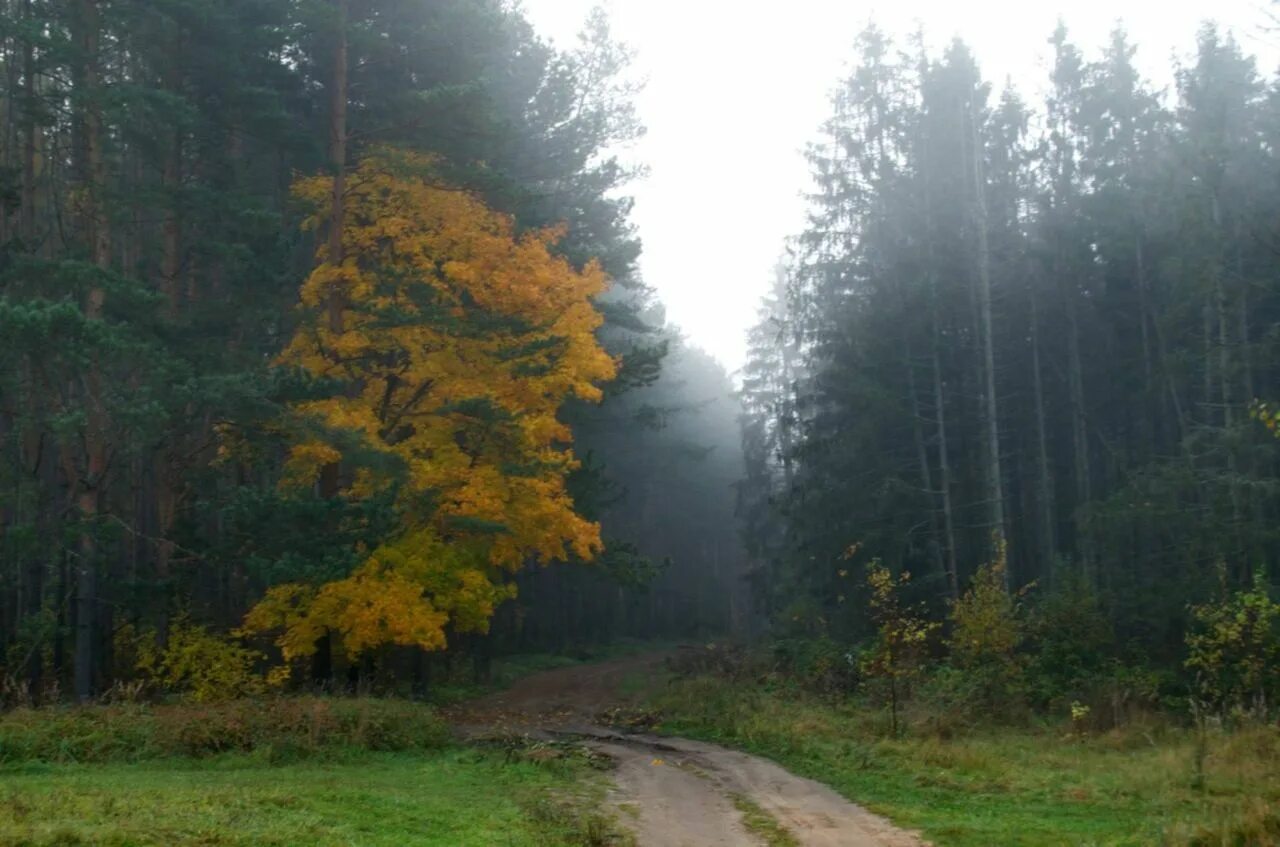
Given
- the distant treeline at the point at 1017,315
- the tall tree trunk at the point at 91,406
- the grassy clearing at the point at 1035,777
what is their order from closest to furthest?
the grassy clearing at the point at 1035,777 → the tall tree trunk at the point at 91,406 → the distant treeline at the point at 1017,315

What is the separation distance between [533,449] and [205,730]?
8.48 meters

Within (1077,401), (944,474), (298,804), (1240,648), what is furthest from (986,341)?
(298,804)

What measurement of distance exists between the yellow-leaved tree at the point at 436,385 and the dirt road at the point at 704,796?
3483mm

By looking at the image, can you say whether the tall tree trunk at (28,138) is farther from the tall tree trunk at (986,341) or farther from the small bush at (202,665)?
the tall tree trunk at (986,341)

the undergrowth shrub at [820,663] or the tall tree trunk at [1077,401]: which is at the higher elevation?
the tall tree trunk at [1077,401]

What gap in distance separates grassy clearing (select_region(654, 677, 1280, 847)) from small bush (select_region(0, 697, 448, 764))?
6.11 m

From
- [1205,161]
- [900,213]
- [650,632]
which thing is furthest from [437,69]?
[650,632]

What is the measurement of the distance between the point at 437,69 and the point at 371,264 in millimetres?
4843

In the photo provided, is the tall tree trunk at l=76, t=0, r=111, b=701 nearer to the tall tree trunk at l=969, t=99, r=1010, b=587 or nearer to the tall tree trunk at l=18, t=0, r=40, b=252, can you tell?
the tall tree trunk at l=18, t=0, r=40, b=252

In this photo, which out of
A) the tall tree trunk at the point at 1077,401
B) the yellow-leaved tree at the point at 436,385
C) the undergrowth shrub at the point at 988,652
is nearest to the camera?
the yellow-leaved tree at the point at 436,385

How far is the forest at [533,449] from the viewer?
46.9 feet

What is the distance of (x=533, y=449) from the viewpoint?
2236 cm

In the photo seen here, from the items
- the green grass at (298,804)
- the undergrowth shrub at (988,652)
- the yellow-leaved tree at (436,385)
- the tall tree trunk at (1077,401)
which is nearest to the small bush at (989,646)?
the undergrowth shrub at (988,652)

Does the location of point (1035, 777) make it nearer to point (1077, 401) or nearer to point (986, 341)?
point (986, 341)
